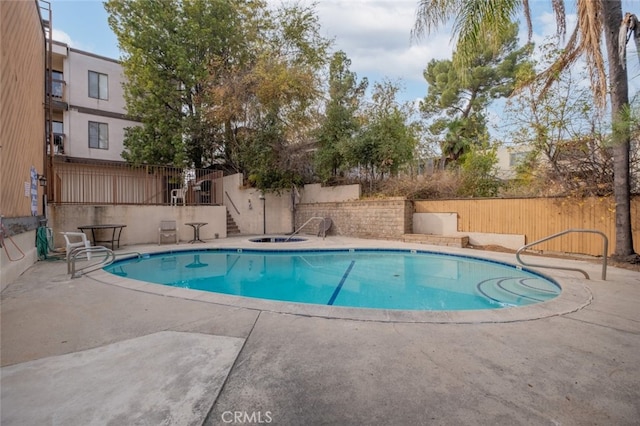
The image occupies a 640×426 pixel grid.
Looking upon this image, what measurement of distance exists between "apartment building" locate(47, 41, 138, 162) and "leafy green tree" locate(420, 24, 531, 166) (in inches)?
697

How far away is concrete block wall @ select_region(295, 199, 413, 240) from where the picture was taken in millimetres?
10930

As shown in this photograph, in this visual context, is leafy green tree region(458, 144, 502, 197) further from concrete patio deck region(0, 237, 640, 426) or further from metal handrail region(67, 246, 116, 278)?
metal handrail region(67, 246, 116, 278)

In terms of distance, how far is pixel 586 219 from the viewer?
7.53 m

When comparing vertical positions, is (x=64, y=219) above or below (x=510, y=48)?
below

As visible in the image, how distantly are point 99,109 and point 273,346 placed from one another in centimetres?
1757

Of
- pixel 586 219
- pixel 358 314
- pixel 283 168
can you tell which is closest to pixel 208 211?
pixel 283 168

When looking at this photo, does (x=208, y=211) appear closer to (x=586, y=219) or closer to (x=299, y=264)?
(x=299, y=264)

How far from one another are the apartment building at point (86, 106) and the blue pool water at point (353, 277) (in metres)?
10.0

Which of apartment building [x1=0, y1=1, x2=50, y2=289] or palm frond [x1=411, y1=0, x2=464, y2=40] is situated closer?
apartment building [x1=0, y1=1, x2=50, y2=289]

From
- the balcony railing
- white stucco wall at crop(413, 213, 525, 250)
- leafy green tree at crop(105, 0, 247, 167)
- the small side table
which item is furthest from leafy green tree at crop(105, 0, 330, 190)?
white stucco wall at crop(413, 213, 525, 250)

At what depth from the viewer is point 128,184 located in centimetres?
1225

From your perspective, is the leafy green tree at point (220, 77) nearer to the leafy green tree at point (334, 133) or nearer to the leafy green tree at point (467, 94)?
the leafy green tree at point (334, 133)

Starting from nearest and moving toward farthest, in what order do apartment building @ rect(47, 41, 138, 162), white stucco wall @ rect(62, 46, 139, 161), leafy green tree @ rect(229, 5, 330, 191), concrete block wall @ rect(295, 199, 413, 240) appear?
concrete block wall @ rect(295, 199, 413, 240)
leafy green tree @ rect(229, 5, 330, 191)
apartment building @ rect(47, 41, 138, 162)
white stucco wall @ rect(62, 46, 139, 161)

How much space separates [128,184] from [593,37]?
1512cm
